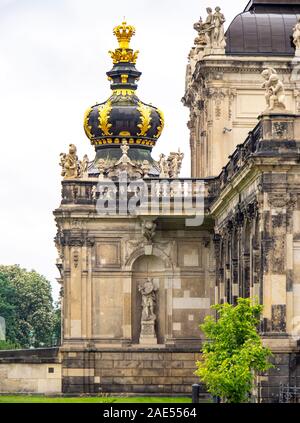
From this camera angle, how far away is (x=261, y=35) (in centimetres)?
6850

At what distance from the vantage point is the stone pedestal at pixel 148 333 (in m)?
70.4

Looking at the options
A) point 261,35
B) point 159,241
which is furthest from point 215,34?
point 159,241

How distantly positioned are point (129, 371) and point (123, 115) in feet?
38.3

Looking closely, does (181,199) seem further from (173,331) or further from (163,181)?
(173,331)

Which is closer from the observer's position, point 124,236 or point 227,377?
point 227,377

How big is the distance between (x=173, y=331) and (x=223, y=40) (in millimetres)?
10877

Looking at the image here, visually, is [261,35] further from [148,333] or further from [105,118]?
[148,333]

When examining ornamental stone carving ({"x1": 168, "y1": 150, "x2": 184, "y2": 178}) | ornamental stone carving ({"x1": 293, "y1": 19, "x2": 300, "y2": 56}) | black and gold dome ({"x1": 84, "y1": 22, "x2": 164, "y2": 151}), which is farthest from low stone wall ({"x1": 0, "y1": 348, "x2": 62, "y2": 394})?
ornamental stone carving ({"x1": 293, "y1": 19, "x2": 300, "y2": 56})

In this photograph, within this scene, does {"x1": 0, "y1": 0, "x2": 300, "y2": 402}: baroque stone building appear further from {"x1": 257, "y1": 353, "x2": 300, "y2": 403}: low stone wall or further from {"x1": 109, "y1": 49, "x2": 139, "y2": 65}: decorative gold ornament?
{"x1": 257, "y1": 353, "x2": 300, "y2": 403}: low stone wall

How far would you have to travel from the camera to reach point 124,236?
70562 millimetres

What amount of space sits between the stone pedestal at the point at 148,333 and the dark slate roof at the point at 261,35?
1036cm

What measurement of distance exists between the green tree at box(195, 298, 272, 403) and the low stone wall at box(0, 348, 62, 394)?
18170 mm
